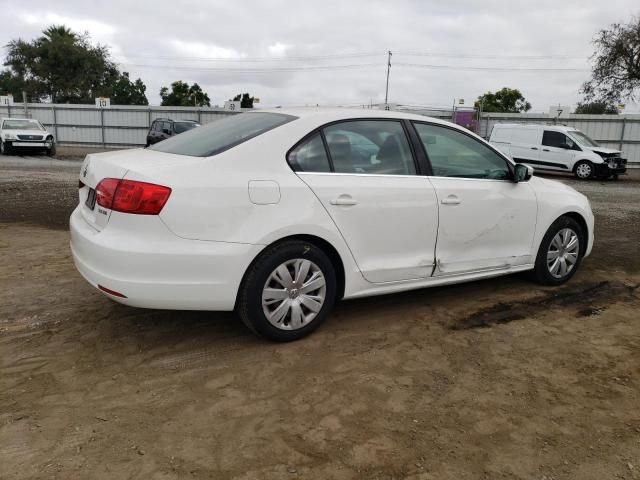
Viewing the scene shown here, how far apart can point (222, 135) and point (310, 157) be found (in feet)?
2.19

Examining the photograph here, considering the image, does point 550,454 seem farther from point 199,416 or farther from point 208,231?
point 208,231

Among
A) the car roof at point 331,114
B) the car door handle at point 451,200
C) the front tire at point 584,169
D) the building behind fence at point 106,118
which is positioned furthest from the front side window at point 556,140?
the car door handle at point 451,200

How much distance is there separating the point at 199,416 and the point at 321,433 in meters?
0.65

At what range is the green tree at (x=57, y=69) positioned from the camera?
139 ft

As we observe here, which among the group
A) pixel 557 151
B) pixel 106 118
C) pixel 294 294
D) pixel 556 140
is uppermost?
pixel 106 118

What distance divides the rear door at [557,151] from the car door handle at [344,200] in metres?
16.7

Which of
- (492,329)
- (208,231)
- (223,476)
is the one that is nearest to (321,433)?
(223,476)

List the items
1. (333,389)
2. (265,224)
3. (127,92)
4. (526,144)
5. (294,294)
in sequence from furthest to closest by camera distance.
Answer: (127,92)
(526,144)
(294,294)
(265,224)
(333,389)

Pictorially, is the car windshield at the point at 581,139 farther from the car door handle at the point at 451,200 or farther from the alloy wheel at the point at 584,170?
the car door handle at the point at 451,200

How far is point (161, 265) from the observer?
3.26 meters

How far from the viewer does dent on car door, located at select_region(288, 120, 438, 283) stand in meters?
3.76

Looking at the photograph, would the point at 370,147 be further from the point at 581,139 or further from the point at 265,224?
the point at 581,139

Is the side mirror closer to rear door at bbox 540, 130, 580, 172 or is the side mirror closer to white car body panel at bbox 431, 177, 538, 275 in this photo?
white car body panel at bbox 431, 177, 538, 275

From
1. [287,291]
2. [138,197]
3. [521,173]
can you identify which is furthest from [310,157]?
[521,173]
